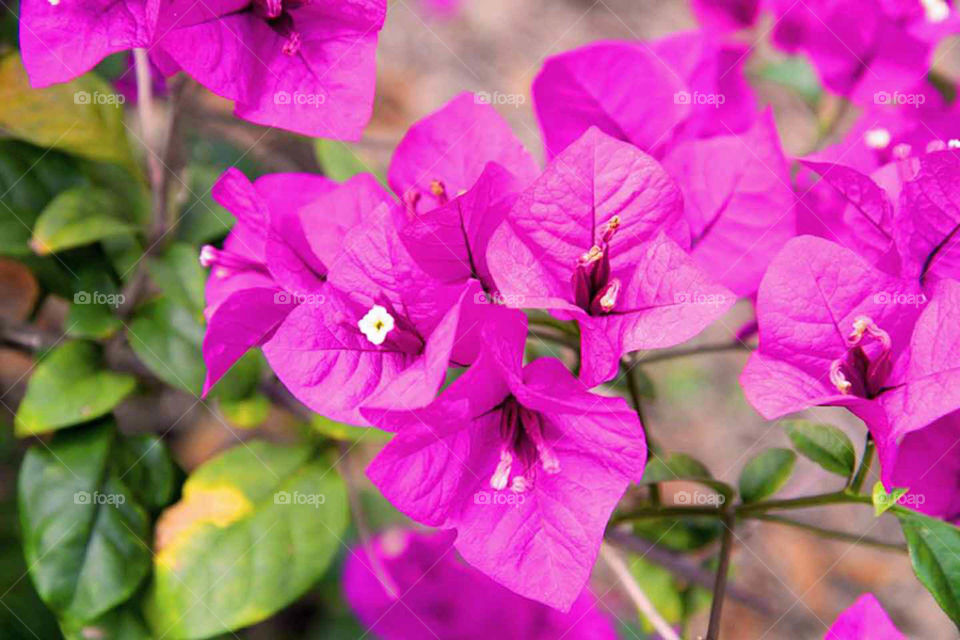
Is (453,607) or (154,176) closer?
(154,176)

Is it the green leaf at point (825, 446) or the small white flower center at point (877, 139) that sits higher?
the small white flower center at point (877, 139)

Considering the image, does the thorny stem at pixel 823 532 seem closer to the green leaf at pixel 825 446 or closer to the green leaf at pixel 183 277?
the green leaf at pixel 825 446

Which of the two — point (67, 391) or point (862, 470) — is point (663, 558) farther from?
point (67, 391)

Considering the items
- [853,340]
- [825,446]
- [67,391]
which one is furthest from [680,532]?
[67,391]

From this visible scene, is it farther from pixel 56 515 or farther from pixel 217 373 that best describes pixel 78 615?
pixel 217 373

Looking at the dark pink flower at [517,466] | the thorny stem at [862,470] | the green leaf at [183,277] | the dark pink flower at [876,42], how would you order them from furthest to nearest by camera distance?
the dark pink flower at [876,42] < the green leaf at [183,277] < the thorny stem at [862,470] < the dark pink flower at [517,466]

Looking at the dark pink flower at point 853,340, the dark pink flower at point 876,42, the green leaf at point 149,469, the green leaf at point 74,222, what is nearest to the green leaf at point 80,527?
the green leaf at point 149,469

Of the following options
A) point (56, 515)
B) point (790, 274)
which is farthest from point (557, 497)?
point (56, 515)
